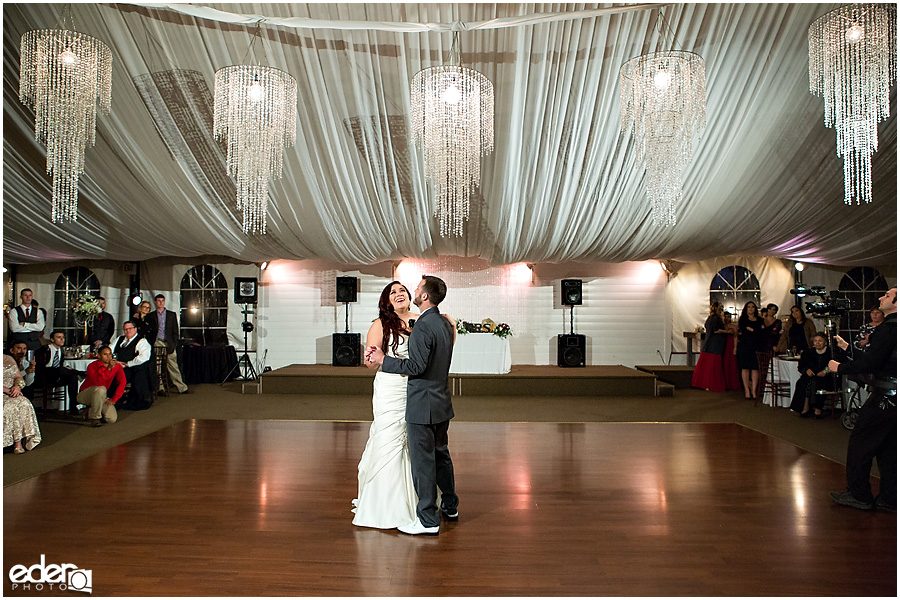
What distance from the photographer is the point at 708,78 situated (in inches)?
176

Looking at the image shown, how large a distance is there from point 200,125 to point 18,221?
3.34 meters

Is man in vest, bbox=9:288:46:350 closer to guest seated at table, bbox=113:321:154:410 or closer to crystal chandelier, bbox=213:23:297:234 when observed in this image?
guest seated at table, bbox=113:321:154:410

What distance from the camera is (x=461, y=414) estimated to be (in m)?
7.07

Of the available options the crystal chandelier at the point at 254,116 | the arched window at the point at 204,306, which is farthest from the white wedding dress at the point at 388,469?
the arched window at the point at 204,306

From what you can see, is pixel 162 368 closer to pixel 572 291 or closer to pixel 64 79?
pixel 64 79

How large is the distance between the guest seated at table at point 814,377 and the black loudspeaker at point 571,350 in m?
3.65

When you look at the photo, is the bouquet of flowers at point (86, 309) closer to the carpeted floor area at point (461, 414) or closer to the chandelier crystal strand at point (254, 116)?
the carpeted floor area at point (461, 414)

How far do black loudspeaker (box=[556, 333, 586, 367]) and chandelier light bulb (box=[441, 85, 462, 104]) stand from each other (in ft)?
21.3

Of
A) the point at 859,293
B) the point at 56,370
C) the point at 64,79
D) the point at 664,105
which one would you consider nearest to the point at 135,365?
the point at 56,370

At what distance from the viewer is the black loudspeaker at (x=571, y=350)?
32.8ft

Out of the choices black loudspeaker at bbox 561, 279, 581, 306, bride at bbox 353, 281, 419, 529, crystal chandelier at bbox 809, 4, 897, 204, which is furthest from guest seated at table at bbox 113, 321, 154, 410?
crystal chandelier at bbox 809, 4, 897, 204

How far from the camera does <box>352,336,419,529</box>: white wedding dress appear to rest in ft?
10.8

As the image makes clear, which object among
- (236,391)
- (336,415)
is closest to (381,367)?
(336,415)

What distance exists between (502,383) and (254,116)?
5.52 metres
